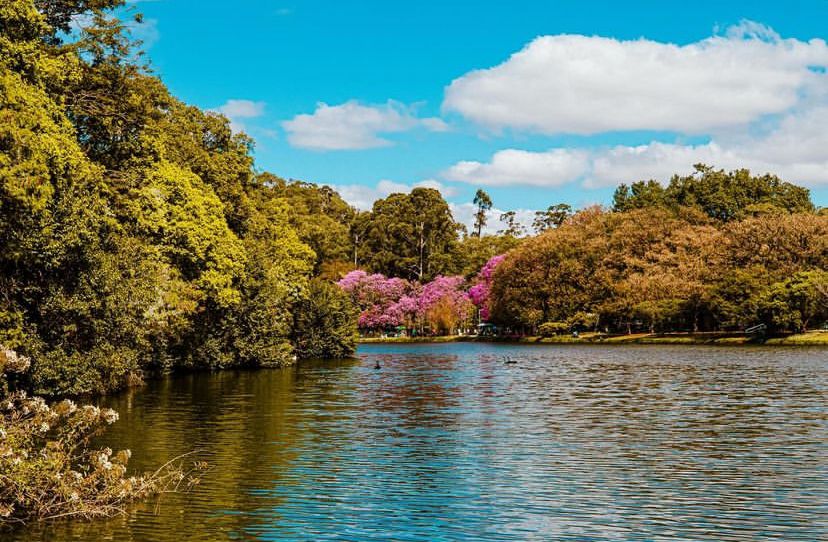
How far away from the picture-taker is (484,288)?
135625mm

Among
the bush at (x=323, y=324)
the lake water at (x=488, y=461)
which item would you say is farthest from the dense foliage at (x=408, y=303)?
the lake water at (x=488, y=461)

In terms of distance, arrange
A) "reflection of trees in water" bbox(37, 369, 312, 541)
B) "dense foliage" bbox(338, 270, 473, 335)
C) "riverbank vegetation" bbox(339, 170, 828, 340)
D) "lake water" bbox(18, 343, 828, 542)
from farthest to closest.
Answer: "dense foliage" bbox(338, 270, 473, 335) → "riverbank vegetation" bbox(339, 170, 828, 340) → "reflection of trees in water" bbox(37, 369, 312, 541) → "lake water" bbox(18, 343, 828, 542)

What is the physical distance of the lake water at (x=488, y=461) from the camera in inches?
604

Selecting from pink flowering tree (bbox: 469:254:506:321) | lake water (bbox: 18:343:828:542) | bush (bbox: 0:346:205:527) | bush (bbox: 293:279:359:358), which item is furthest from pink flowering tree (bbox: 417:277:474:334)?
bush (bbox: 0:346:205:527)

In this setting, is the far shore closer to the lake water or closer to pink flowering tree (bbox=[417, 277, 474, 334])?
pink flowering tree (bbox=[417, 277, 474, 334])

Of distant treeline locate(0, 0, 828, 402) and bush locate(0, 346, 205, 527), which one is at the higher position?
distant treeline locate(0, 0, 828, 402)

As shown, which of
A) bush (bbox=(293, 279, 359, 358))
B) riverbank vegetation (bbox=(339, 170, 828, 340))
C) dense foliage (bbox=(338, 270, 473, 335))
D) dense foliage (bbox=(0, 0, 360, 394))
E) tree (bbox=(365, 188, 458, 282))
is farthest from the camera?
tree (bbox=(365, 188, 458, 282))

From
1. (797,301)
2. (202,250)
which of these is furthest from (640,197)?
(202,250)

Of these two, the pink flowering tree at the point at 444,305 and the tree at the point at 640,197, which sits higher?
the tree at the point at 640,197

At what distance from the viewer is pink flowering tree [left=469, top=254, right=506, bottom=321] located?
5251 inches

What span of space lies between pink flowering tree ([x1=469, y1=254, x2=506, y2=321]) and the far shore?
4927 millimetres

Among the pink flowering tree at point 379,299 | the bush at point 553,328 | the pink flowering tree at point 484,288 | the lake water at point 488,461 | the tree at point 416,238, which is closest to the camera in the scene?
the lake water at point 488,461

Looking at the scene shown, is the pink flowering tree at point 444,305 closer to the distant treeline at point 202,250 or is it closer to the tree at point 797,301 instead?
the distant treeline at point 202,250

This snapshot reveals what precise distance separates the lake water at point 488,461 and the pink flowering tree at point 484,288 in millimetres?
89262
